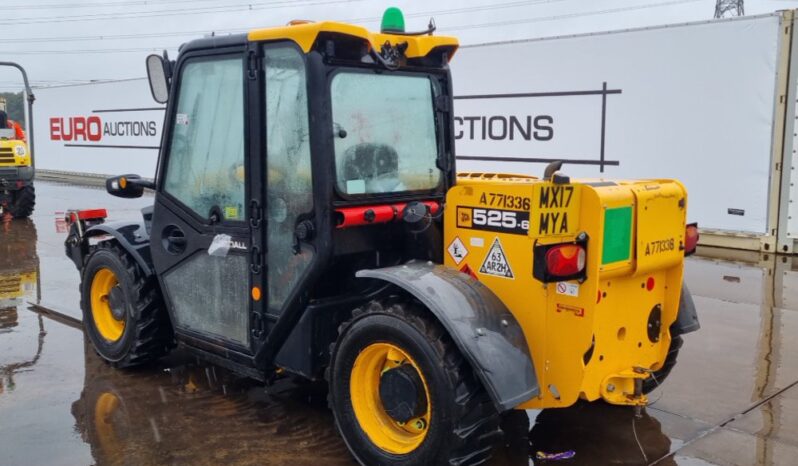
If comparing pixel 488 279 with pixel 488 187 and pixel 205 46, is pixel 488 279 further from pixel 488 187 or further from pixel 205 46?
pixel 205 46

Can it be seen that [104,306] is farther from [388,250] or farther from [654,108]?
[654,108]

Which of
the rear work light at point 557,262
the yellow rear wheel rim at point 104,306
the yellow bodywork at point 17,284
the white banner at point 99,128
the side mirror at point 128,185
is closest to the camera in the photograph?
the rear work light at point 557,262

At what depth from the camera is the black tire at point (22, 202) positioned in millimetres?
13656

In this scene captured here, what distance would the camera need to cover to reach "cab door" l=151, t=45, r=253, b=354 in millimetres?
4090

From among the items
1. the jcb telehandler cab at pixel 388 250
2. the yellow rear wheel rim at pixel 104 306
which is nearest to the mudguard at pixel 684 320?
the jcb telehandler cab at pixel 388 250

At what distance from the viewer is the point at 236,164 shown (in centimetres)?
409

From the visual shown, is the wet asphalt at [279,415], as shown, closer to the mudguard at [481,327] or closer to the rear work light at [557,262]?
the mudguard at [481,327]

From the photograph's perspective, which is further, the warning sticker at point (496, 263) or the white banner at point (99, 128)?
the white banner at point (99, 128)

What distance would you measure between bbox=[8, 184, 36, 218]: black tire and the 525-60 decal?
12.2m

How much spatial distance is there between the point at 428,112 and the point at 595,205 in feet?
4.26

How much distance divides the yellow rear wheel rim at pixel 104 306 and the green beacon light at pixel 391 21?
2.64m

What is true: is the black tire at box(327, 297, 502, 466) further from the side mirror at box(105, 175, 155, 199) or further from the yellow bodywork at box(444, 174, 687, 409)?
the side mirror at box(105, 175, 155, 199)

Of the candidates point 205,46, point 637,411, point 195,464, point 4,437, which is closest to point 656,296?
point 637,411

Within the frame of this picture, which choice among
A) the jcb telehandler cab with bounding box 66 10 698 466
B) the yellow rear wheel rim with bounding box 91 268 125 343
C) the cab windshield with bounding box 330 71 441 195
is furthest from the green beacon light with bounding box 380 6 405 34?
the yellow rear wheel rim with bounding box 91 268 125 343
